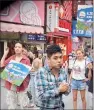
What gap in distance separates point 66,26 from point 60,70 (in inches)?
A: 93.2

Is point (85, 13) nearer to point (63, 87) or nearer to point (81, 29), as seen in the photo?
point (81, 29)

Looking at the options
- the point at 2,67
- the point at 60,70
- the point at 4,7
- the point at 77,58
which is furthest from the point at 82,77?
the point at 60,70

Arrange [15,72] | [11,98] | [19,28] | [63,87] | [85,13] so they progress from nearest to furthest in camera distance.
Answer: [63,87], [85,13], [11,98], [15,72], [19,28]

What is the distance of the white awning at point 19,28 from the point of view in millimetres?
5594

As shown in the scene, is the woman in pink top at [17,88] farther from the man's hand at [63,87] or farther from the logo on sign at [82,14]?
the man's hand at [63,87]

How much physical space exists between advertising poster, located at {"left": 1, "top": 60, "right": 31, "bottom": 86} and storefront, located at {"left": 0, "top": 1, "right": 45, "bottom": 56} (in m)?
0.39

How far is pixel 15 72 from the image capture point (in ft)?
18.1

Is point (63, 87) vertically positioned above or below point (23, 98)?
above

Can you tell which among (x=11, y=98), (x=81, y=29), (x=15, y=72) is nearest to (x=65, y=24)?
(x=81, y=29)

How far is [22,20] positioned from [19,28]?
14 centimetres

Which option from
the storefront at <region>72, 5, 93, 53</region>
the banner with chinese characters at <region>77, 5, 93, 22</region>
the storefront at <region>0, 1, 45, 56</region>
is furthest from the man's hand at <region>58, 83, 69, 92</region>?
the storefront at <region>0, 1, 45, 56</region>

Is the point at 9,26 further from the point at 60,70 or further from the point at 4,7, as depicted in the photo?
the point at 60,70

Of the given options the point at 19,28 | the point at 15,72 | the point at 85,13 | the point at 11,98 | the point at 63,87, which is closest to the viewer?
the point at 63,87

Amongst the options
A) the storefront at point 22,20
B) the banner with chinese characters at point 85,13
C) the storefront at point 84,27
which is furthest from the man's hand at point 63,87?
the storefront at point 22,20
